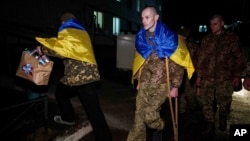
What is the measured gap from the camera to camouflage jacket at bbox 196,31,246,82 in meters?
5.38

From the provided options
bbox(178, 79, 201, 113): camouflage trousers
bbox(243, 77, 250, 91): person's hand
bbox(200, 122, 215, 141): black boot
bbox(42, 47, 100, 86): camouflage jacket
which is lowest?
bbox(200, 122, 215, 141): black boot

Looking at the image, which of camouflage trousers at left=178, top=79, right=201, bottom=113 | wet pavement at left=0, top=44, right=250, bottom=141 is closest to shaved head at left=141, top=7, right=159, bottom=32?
wet pavement at left=0, top=44, right=250, bottom=141

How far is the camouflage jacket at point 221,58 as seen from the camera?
5.38 m

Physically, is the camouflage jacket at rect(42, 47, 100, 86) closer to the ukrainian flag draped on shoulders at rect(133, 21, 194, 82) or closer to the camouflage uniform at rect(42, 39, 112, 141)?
the camouflage uniform at rect(42, 39, 112, 141)

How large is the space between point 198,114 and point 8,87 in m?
4.65

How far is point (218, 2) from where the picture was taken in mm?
36344

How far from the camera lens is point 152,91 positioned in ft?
13.9

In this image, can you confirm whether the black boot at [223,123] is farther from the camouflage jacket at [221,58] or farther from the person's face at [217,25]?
the person's face at [217,25]

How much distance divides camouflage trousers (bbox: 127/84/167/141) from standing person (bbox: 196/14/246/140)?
1.64 m

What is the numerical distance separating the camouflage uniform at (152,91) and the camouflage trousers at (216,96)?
1712 mm

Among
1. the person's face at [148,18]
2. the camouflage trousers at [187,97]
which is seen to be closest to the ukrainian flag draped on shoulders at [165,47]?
the person's face at [148,18]

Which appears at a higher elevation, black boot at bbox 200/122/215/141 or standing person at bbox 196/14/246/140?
standing person at bbox 196/14/246/140

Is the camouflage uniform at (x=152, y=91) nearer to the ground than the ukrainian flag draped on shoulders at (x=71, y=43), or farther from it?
nearer to the ground

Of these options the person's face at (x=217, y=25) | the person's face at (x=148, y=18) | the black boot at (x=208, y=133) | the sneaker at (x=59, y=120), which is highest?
the person's face at (x=217, y=25)
